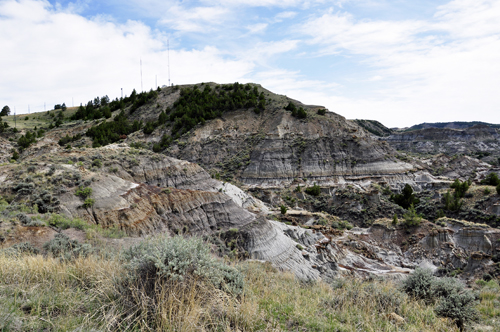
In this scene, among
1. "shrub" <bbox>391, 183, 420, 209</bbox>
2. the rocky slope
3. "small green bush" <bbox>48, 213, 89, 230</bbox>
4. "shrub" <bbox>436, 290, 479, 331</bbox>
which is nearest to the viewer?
"shrub" <bbox>436, 290, 479, 331</bbox>

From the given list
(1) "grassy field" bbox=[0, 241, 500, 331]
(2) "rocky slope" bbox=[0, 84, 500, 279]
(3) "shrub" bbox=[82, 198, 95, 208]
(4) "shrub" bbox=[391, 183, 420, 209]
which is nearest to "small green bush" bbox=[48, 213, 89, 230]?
(2) "rocky slope" bbox=[0, 84, 500, 279]

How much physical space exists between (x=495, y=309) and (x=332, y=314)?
19.7 feet

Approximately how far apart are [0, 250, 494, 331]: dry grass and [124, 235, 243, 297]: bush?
121 millimetres

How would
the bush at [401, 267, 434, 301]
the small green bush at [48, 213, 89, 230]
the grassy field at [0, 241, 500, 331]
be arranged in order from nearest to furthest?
1. the grassy field at [0, 241, 500, 331]
2. the bush at [401, 267, 434, 301]
3. the small green bush at [48, 213, 89, 230]

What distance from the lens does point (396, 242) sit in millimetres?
23203

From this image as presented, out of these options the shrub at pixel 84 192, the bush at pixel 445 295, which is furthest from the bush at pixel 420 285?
the shrub at pixel 84 192

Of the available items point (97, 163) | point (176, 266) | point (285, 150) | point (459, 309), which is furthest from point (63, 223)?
point (285, 150)

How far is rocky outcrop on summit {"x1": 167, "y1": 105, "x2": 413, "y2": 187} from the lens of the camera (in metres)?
44.5

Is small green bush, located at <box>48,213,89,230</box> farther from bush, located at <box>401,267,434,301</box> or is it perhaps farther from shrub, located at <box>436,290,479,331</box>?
shrub, located at <box>436,290,479,331</box>

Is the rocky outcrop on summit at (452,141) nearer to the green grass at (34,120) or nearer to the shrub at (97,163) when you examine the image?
the shrub at (97,163)

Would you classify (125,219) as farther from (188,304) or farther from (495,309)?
(495,309)

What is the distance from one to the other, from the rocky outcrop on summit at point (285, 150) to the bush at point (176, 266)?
39404 millimetres

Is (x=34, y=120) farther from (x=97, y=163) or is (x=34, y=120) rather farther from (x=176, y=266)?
(x=176, y=266)

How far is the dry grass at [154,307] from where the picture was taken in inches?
132
